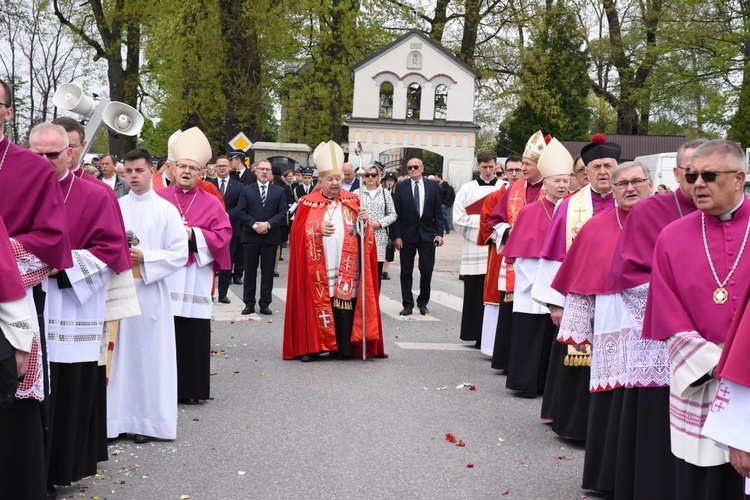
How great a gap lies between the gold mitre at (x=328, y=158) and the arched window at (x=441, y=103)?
31007 mm

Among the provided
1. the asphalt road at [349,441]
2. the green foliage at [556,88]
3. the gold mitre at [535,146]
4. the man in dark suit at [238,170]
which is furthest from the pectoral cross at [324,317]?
the green foliage at [556,88]

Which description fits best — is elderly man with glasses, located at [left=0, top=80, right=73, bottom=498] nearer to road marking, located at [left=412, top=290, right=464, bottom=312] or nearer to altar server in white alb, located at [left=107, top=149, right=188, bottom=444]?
altar server in white alb, located at [left=107, top=149, right=188, bottom=444]

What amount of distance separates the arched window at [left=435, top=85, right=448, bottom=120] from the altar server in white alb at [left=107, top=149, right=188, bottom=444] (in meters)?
34.8

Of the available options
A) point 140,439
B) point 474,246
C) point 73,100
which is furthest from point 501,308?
point 73,100

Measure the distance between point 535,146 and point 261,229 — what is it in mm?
5446

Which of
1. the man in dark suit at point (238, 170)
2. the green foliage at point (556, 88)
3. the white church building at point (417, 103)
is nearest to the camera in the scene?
the man in dark suit at point (238, 170)

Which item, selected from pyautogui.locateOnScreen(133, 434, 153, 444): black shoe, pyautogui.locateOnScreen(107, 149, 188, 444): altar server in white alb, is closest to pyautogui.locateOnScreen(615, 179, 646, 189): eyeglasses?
pyautogui.locateOnScreen(107, 149, 188, 444): altar server in white alb

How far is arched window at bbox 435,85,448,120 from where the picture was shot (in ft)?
135

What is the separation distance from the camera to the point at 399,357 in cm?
1073

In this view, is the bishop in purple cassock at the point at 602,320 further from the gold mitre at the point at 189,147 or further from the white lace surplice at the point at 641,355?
the gold mitre at the point at 189,147

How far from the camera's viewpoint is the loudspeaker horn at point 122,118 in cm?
824

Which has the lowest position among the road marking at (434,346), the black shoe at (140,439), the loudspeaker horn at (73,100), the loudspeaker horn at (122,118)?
the road marking at (434,346)

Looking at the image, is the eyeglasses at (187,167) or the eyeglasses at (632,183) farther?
the eyeglasses at (187,167)

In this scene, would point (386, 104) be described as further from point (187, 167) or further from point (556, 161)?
point (187, 167)
